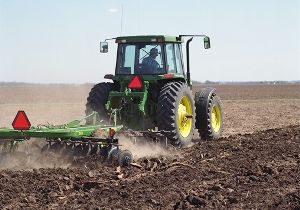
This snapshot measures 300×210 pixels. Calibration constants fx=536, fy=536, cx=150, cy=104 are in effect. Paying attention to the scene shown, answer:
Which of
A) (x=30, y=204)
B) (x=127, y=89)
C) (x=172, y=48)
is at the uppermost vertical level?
(x=172, y=48)

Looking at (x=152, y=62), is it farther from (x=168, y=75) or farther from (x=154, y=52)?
(x=168, y=75)

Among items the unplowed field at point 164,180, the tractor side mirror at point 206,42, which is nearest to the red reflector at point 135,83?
the unplowed field at point 164,180

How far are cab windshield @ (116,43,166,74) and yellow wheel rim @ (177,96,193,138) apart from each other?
0.72 meters

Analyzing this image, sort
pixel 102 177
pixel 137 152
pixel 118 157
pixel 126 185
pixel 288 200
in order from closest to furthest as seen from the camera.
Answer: pixel 288 200 → pixel 126 185 → pixel 102 177 → pixel 118 157 → pixel 137 152

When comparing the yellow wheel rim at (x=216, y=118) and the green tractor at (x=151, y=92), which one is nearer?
the green tractor at (x=151, y=92)

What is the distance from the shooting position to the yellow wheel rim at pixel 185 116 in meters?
9.93

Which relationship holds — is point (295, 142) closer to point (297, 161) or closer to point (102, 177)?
point (297, 161)

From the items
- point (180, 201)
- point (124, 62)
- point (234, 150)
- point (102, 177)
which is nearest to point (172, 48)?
point (124, 62)

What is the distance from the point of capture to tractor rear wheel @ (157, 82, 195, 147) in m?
9.23

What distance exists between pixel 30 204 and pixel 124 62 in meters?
4.98

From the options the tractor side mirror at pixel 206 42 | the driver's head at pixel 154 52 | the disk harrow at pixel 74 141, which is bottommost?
the disk harrow at pixel 74 141

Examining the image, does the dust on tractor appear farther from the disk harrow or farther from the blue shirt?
the disk harrow

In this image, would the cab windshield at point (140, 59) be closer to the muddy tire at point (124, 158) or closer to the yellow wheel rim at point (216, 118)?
the yellow wheel rim at point (216, 118)

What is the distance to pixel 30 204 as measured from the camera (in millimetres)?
5699
